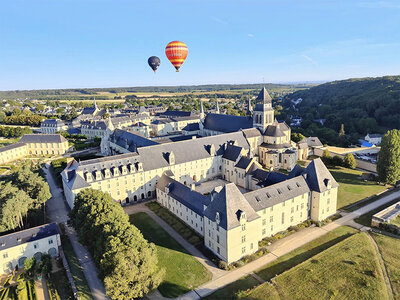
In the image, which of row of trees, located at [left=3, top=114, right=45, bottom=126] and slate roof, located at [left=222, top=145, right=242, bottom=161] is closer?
slate roof, located at [left=222, top=145, right=242, bottom=161]

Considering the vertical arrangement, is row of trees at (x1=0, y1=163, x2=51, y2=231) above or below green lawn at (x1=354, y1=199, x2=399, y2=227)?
above

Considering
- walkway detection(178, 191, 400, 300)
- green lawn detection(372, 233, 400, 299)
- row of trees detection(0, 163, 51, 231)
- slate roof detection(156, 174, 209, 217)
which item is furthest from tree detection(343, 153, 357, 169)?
row of trees detection(0, 163, 51, 231)

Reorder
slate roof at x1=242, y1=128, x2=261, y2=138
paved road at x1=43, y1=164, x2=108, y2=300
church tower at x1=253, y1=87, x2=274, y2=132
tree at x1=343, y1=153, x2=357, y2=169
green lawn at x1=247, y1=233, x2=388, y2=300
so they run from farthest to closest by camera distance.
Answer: church tower at x1=253, y1=87, x2=274, y2=132 < slate roof at x1=242, y1=128, x2=261, y2=138 < tree at x1=343, y1=153, x2=357, y2=169 < paved road at x1=43, y1=164, x2=108, y2=300 < green lawn at x1=247, y1=233, x2=388, y2=300

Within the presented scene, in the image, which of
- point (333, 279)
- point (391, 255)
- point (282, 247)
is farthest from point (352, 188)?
point (333, 279)

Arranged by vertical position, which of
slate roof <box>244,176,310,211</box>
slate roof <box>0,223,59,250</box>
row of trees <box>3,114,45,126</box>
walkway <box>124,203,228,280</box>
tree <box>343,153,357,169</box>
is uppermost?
row of trees <box>3,114,45,126</box>

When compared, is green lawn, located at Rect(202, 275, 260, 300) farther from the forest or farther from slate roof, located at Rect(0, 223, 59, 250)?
the forest

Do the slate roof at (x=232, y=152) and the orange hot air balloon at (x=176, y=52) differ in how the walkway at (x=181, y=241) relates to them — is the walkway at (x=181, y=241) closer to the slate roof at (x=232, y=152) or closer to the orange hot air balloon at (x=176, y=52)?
the slate roof at (x=232, y=152)
